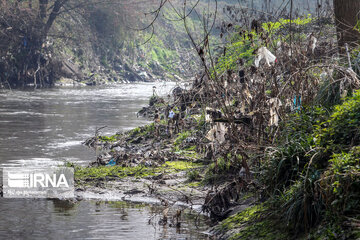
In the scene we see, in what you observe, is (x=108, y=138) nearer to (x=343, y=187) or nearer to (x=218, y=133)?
(x=218, y=133)

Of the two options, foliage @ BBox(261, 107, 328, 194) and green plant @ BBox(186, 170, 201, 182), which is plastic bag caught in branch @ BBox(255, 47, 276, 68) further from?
green plant @ BBox(186, 170, 201, 182)

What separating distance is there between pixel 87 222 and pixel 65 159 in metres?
5.76

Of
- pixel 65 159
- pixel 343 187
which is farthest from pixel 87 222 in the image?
pixel 65 159

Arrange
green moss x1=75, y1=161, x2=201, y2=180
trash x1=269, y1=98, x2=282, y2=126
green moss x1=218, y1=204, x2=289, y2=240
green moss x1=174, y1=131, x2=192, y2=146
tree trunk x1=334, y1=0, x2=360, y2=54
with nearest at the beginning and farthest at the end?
green moss x1=218, y1=204, x2=289, y2=240
trash x1=269, y1=98, x2=282, y2=126
tree trunk x1=334, y1=0, x2=360, y2=54
green moss x1=75, y1=161, x2=201, y2=180
green moss x1=174, y1=131, x2=192, y2=146

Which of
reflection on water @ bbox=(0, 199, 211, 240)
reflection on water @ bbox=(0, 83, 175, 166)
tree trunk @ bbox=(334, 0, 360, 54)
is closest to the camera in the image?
reflection on water @ bbox=(0, 199, 211, 240)

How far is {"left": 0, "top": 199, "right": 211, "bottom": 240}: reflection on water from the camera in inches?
284

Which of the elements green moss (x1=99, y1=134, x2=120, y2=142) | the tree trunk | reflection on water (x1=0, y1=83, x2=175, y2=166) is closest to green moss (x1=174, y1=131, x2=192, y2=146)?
reflection on water (x1=0, y1=83, x2=175, y2=166)

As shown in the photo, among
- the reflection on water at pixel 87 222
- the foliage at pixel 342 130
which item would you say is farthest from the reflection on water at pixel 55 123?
the foliage at pixel 342 130

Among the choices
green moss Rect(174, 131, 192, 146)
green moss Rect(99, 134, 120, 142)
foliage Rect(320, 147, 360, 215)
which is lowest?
A: green moss Rect(99, 134, 120, 142)

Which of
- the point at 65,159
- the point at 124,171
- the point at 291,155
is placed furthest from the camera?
the point at 65,159

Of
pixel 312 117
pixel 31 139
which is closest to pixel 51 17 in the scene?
pixel 31 139

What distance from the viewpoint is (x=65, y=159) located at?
13383 mm

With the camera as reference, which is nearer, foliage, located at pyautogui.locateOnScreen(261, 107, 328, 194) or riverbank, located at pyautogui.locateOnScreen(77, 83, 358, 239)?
riverbank, located at pyautogui.locateOnScreen(77, 83, 358, 239)

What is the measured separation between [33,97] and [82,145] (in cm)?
1793
